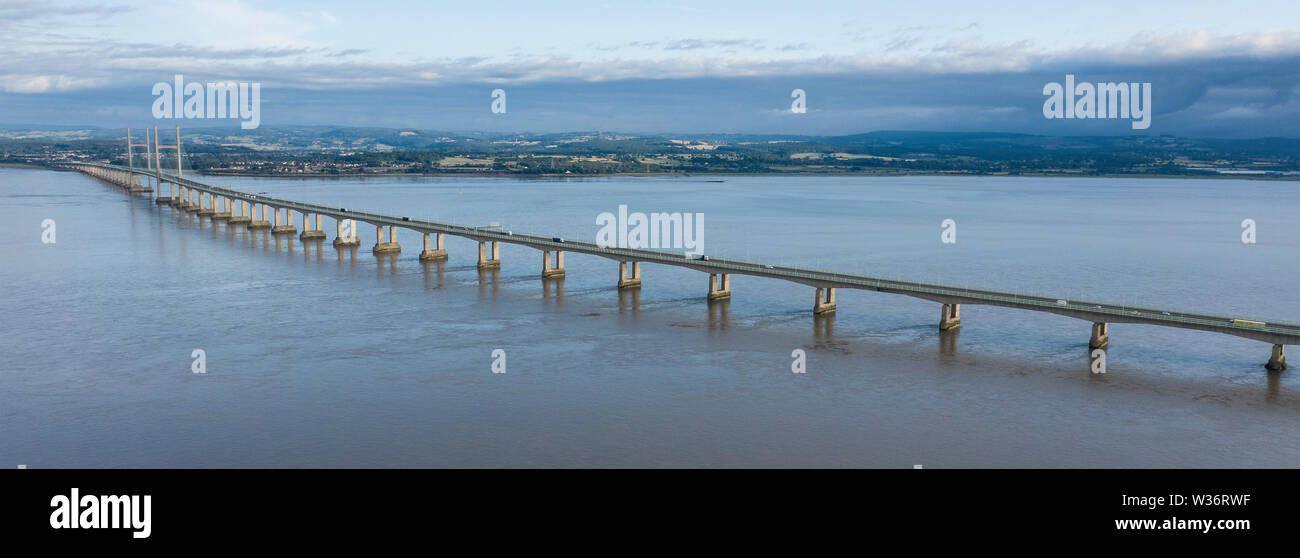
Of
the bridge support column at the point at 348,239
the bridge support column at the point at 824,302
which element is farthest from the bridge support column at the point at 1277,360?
the bridge support column at the point at 348,239

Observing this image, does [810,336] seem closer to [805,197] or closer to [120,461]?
[120,461]

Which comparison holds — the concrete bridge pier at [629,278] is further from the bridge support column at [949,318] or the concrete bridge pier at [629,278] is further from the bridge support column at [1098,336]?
the bridge support column at [1098,336]

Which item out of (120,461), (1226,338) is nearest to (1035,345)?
(1226,338)

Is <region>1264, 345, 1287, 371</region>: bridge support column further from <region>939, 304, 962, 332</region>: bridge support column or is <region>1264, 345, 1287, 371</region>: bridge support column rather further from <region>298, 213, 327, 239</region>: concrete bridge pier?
<region>298, 213, 327, 239</region>: concrete bridge pier

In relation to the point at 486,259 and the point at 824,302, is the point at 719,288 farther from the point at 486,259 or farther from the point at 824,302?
the point at 486,259
